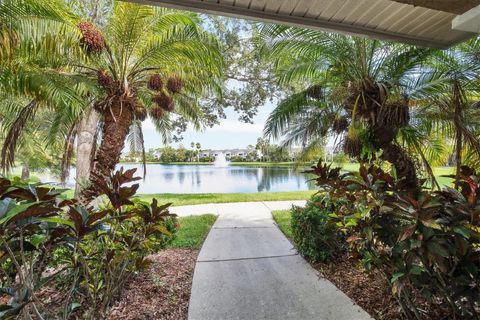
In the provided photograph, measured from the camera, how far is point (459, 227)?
1.88 m

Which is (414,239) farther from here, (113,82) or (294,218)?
(113,82)

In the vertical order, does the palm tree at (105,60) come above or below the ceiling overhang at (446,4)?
above

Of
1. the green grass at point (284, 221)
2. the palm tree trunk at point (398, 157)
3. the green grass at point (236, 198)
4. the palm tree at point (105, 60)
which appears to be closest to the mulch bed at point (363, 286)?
the green grass at point (284, 221)

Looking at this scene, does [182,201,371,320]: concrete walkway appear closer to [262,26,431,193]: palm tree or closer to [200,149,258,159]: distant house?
[262,26,431,193]: palm tree

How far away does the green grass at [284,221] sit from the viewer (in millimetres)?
5535

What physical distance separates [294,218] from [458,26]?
3.22 m

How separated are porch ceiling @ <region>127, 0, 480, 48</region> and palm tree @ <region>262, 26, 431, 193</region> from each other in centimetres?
117

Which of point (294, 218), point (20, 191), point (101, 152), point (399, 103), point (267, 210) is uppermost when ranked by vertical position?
point (399, 103)

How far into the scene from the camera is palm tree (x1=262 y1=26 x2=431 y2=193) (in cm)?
434

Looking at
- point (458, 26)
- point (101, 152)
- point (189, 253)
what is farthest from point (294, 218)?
point (101, 152)

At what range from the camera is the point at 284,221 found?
6.45 m

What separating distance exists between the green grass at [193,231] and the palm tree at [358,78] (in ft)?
11.2

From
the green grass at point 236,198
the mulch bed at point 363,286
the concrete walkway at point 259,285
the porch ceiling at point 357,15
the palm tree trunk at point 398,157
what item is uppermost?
the porch ceiling at point 357,15

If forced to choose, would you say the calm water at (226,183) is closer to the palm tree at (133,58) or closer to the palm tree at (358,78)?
the palm tree at (358,78)
